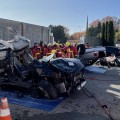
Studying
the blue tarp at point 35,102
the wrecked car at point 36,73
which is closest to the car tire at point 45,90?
the wrecked car at point 36,73

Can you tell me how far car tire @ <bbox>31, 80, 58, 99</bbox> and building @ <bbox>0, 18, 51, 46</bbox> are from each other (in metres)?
8.62

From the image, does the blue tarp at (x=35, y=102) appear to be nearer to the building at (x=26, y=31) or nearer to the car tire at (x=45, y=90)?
the car tire at (x=45, y=90)

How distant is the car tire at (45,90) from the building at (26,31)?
340 inches

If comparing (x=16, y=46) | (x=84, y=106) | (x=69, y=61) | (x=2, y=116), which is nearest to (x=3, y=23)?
(x=16, y=46)

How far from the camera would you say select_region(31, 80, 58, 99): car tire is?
628 cm

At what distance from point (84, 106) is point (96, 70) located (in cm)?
621

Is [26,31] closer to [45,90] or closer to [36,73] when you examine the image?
[36,73]

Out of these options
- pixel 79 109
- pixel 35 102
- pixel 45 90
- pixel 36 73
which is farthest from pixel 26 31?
pixel 79 109

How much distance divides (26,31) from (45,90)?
12.4m

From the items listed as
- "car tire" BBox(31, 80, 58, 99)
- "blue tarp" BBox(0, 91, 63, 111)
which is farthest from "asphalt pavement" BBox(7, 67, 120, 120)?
"car tire" BBox(31, 80, 58, 99)

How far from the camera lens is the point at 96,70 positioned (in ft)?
39.4

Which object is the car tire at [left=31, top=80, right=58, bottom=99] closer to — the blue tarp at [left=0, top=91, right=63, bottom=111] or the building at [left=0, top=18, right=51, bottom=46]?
the blue tarp at [left=0, top=91, right=63, bottom=111]

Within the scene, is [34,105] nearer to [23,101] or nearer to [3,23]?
[23,101]

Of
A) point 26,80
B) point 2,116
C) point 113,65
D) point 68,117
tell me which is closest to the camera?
point 2,116
